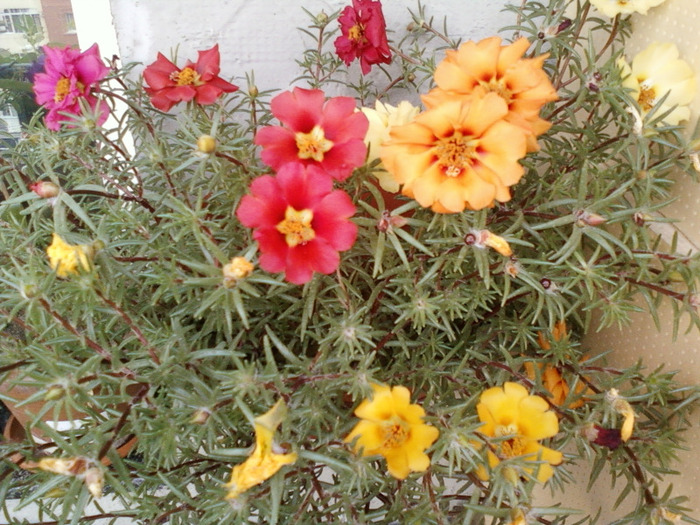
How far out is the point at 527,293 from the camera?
2.29 ft

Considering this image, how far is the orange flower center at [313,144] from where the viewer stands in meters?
0.57

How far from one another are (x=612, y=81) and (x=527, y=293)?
26cm

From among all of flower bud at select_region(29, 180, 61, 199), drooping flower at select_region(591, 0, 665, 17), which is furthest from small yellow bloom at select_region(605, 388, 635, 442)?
flower bud at select_region(29, 180, 61, 199)

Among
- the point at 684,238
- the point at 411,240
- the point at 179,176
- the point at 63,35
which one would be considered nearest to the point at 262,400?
the point at 411,240

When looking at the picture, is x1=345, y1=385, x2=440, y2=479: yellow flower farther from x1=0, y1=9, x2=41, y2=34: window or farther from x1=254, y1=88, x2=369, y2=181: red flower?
x1=0, y1=9, x2=41, y2=34: window

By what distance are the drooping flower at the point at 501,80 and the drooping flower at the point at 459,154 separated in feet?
0.09

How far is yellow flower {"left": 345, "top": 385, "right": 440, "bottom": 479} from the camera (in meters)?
0.55

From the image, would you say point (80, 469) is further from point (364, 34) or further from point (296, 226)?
point (364, 34)

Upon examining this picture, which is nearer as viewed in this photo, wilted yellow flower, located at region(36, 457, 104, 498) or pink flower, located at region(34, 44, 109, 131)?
wilted yellow flower, located at region(36, 457, 104, 498)

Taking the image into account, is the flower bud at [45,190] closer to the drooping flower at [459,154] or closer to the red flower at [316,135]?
the red flower at [316,135]

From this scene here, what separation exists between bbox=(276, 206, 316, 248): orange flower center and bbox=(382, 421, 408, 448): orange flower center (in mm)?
193

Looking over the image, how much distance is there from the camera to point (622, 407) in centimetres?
58

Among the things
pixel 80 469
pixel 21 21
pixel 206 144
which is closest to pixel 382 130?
pixel 206 144

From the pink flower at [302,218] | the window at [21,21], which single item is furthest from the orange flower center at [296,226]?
the window at [21,21]
